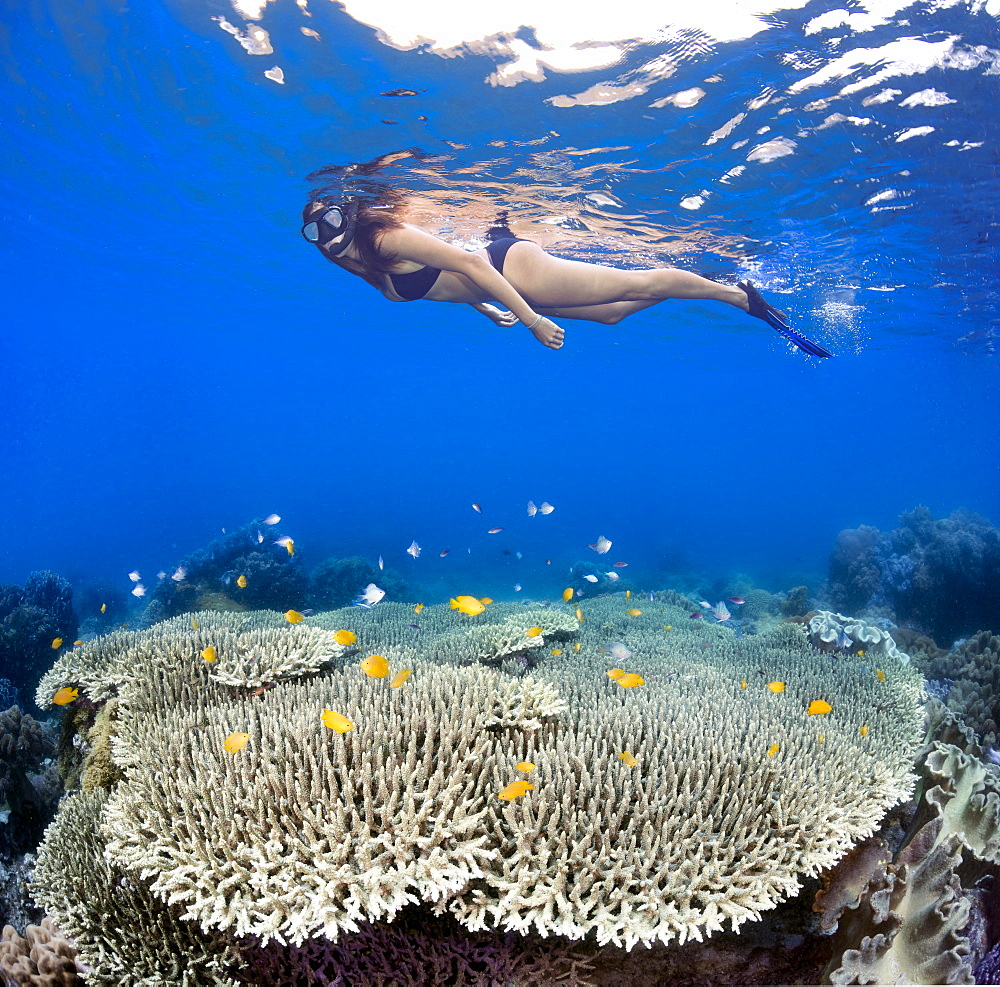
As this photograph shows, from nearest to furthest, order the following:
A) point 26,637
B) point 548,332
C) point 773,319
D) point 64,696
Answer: point 64,696, point 548,332, point 773,319, point 26,637

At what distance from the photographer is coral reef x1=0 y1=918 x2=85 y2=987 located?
360cm

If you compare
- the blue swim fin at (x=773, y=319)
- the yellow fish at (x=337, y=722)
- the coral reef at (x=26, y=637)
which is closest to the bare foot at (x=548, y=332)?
the blue swim fin at (x=773, y=319)

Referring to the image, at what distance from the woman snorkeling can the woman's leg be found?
0.02 metres

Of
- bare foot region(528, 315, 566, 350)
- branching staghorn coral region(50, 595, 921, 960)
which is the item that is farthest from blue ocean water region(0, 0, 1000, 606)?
branching staghorn coral region(50, 595, 921, 960)

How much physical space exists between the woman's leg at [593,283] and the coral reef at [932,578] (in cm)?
1124

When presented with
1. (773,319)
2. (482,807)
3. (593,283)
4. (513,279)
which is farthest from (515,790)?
(773,319)

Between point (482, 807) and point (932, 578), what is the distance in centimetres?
1706

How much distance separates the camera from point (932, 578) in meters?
14.9

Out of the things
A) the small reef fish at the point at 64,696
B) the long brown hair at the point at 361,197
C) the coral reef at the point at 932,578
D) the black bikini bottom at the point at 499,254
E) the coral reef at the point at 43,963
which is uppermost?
the long brown hair at the point at 361,197

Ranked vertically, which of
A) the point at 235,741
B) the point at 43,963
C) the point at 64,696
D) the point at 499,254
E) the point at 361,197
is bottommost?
the point at 43,963

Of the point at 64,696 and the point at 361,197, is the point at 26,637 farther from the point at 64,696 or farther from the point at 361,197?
the point at 361,197

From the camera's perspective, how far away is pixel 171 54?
1027 cm

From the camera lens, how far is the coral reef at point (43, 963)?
142 inches

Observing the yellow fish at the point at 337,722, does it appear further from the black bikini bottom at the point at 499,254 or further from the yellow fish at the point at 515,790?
the black bikini bottom at the point at 499,254
